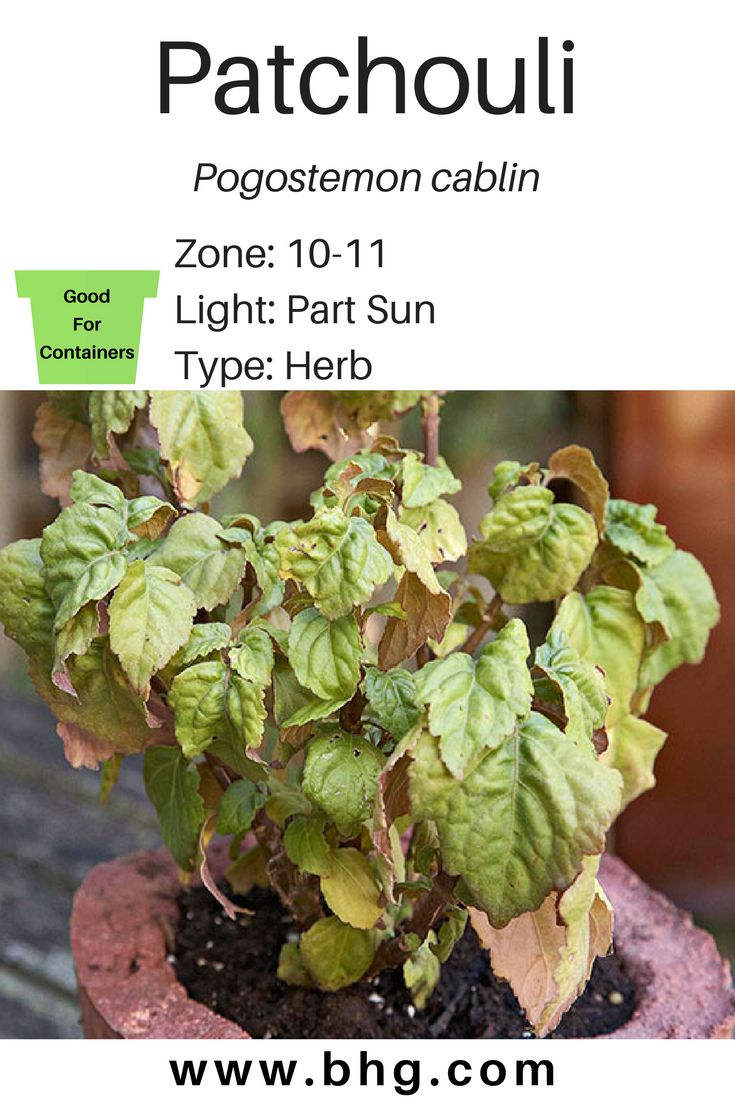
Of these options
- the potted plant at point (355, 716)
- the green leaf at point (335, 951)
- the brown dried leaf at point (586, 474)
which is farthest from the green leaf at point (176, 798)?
the brown dried leaf at point (586, 474)

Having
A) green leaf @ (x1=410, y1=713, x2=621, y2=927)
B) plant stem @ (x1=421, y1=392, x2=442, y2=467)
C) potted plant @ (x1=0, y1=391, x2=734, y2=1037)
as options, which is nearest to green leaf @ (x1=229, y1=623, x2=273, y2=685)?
potted plant @ (x1=0, y1=391, x2=734, y2=1037)

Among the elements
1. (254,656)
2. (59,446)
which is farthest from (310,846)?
(59,446)

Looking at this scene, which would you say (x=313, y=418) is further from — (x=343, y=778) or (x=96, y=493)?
(x=343, y=778)

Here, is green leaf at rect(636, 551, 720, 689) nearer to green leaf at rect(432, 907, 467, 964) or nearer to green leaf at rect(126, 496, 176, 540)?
green leaf at rect(432, 907, 467, 964)

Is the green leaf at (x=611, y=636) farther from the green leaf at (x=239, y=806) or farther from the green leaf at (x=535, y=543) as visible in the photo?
the green leaf at (x=239, y=806)
